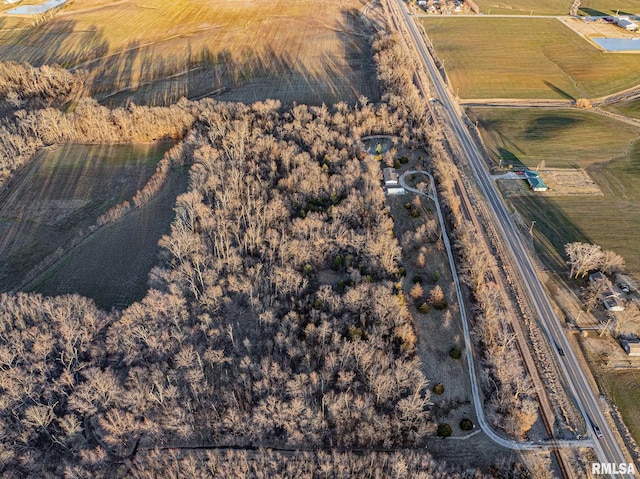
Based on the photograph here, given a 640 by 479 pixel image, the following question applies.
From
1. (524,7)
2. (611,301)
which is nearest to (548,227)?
(611,301)

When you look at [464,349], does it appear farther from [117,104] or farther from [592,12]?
[592,12]

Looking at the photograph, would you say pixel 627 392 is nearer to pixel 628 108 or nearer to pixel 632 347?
Result: pixel 632 347

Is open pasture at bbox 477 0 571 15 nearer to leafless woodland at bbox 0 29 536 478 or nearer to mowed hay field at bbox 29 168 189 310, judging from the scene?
leafless woodland at bbox 0 29 536 478

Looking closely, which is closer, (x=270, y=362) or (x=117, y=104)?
(x=270, y=362)

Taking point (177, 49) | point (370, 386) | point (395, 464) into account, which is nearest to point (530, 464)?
point (395, 464)

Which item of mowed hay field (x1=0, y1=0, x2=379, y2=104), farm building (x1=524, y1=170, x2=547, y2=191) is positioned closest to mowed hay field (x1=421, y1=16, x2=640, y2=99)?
mowed hay field (x1=0, y1=0, x2=379, y2=104)

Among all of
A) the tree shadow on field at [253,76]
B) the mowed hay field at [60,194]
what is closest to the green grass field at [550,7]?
the tree shadow on field at [253,76]
